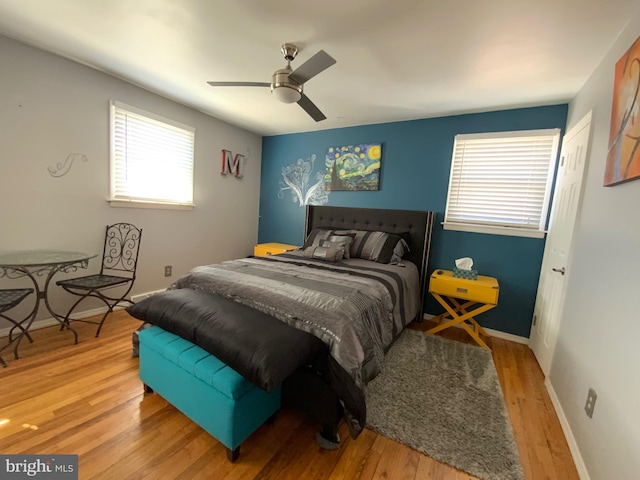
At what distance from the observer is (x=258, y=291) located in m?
1.75

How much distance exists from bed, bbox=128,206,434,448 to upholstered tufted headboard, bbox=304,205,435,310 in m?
0.66

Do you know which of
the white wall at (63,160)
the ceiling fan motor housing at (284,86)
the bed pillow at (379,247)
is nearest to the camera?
the ceiling fan motor housing at (284,86)

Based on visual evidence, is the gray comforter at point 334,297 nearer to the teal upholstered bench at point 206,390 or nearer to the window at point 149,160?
the teal upholstered bench at point 206,390

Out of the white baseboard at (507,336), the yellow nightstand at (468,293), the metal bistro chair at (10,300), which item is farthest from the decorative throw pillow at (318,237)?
the metal bistro chair at (10,300)

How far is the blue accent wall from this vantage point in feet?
8.95

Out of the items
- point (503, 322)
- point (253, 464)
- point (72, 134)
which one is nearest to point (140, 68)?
point (72, 134)

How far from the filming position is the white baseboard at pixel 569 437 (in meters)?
1.32

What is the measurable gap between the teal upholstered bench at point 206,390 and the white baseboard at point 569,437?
5.13 feet

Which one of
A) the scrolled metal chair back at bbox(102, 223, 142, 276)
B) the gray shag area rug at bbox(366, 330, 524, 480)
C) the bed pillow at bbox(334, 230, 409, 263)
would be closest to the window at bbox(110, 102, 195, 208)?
the scrolled metal chair back at bbox(102, 223, 142, 276)

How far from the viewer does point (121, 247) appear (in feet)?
9.52

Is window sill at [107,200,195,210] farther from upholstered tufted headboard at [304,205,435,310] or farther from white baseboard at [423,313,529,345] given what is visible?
white baseboard at [423,313,529,345]

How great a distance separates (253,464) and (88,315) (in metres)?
2.49

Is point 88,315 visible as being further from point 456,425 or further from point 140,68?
point 456,425

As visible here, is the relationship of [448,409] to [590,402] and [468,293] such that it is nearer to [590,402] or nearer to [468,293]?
[590,402]
